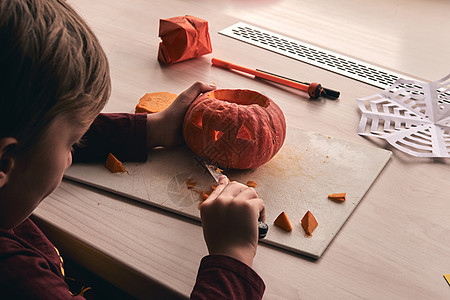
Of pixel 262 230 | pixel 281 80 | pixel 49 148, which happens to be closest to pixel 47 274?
pixel 49 148

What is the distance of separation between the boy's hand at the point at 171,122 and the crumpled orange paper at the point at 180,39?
0.87ft

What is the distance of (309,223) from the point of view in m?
0.65

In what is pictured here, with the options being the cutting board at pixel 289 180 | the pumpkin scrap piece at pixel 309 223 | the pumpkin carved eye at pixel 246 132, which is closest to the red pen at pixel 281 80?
the cutting board at pixel 289 180

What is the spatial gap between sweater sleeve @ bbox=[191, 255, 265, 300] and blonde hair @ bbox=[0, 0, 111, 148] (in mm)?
237

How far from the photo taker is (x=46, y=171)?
51cm

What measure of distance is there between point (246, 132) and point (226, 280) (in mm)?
279

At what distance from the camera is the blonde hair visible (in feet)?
1.33

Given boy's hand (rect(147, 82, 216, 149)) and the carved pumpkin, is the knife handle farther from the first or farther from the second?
boy's hand (rect(147, 82, 216, 149))

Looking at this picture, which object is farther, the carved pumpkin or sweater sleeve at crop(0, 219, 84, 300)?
the carved pumpkin

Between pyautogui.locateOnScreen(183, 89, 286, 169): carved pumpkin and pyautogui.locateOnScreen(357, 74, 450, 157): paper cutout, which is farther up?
pyautogui.locateOnScreen(183, 89, 286, 169): carved pumpkin

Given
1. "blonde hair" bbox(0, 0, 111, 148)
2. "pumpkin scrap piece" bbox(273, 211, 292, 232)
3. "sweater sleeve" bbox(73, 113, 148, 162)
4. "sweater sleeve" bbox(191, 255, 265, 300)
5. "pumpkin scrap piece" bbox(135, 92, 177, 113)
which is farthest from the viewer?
"pumpkin scrap piece" bbox(135, 92, 177, 113)

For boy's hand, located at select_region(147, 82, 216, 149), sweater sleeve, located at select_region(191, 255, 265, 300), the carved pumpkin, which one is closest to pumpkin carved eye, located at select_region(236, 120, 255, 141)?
the carved pumpkin

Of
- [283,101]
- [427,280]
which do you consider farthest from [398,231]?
[283,101]

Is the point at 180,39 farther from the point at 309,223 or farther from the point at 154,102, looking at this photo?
the point at 309,223
